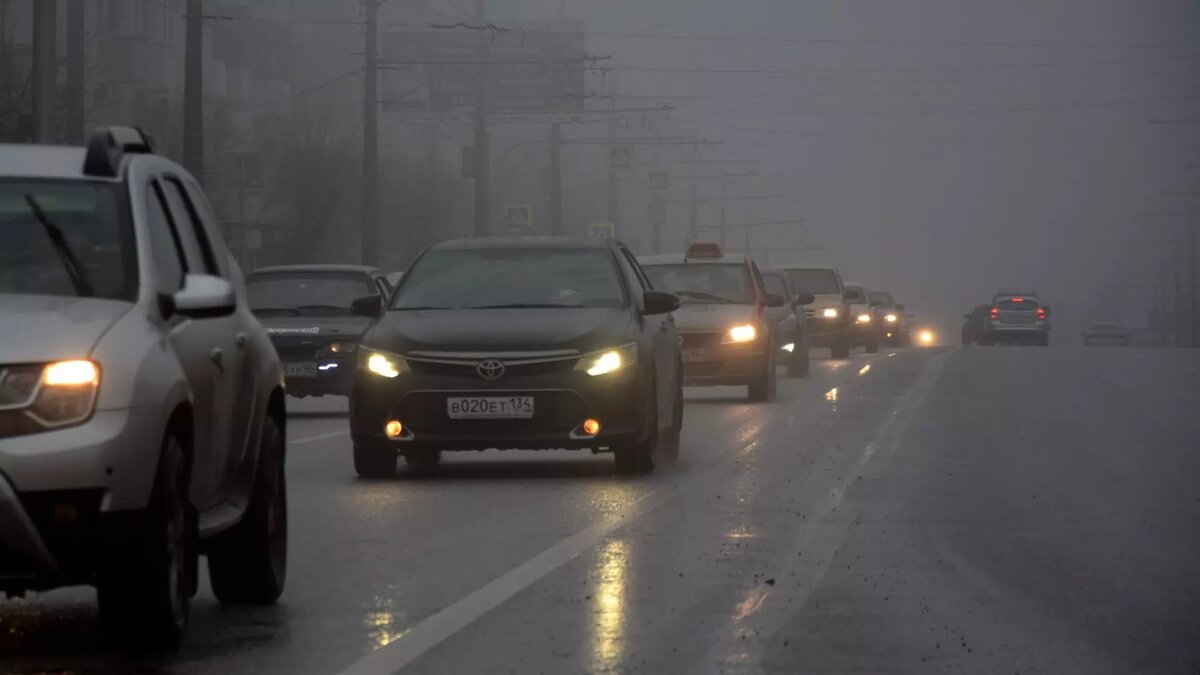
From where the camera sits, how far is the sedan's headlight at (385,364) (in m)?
15.3

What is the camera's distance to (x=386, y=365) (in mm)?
15383

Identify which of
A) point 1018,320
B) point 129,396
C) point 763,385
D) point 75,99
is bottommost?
point 1018,320

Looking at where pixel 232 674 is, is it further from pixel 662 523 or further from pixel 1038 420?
pixel 1038 420

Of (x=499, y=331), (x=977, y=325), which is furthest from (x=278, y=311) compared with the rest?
(x=977, y=325)

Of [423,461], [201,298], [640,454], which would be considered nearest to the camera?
[201,298]

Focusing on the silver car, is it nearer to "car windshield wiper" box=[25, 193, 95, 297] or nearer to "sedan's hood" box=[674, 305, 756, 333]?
"car windshield wiper" box=[25, 193, 95, 297]

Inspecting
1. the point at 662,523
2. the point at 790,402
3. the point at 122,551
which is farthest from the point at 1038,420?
the point at 122,551

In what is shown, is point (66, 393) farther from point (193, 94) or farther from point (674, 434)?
point (193, 94)

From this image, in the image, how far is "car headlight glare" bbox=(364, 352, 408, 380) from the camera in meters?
15.3

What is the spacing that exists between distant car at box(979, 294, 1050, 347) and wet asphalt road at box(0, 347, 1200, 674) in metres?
56.8

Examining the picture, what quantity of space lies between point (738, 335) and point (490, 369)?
39.3ft

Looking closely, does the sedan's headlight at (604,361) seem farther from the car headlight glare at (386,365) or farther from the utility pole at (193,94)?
the utility pole at (193,94)

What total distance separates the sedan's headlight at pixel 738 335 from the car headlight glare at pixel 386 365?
38.8 feet

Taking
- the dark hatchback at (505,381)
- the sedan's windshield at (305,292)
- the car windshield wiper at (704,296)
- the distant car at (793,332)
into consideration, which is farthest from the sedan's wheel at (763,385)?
the dark hatchback at (505,381)
